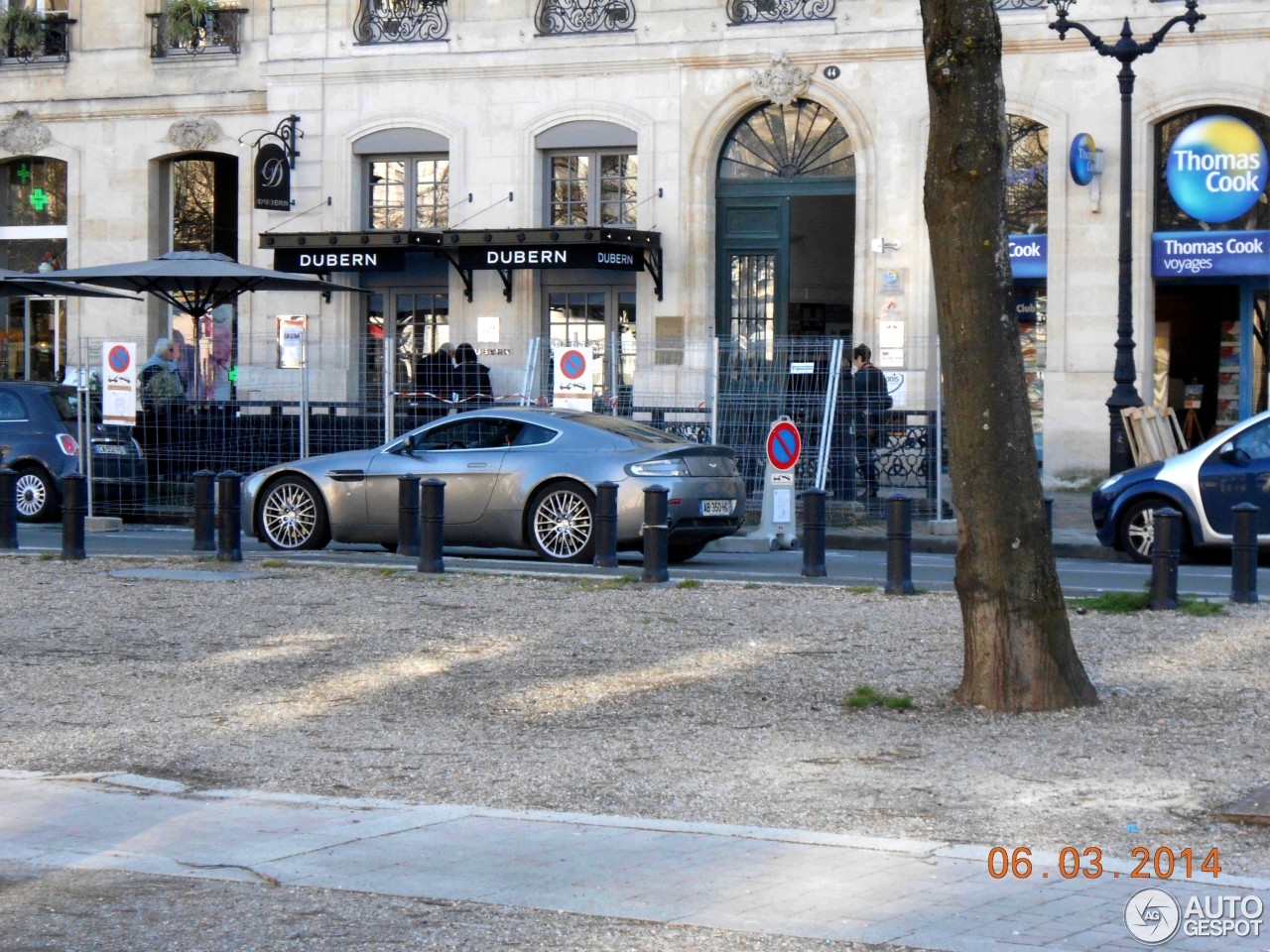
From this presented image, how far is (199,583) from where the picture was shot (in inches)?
544

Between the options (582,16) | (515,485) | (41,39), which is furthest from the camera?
(41,39)

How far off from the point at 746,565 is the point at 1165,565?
469 cm

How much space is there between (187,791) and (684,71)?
20919mm

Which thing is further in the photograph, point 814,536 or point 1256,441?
point 1256,441

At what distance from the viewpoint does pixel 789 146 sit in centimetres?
2695

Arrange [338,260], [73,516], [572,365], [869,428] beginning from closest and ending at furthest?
[73,516]
[572,365]
[869,428]
[338,260]

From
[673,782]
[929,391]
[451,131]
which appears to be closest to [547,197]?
[451,131]

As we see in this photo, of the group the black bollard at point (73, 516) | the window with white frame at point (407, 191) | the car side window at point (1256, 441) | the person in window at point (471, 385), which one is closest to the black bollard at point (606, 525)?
the black bollard at point (73, 516)

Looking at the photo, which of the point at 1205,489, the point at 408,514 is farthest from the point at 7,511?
the point at 1205,489

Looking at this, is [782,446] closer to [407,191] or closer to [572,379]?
[572,379]

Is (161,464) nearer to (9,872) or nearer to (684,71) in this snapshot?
(684,71)

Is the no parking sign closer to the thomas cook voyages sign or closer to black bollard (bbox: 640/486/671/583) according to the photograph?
black bollard (bbox: 640/486/671/583)

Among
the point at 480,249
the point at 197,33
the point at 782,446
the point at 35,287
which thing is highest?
the point at 197,33

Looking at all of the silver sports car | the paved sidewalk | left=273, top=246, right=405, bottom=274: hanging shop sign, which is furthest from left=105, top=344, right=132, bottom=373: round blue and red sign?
the paved sidewalk
